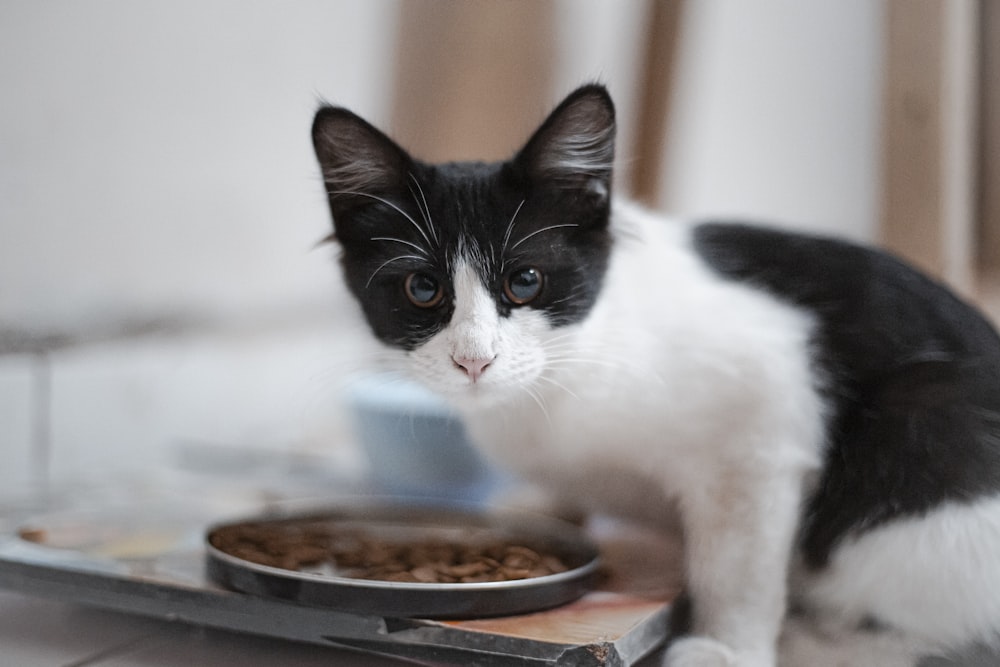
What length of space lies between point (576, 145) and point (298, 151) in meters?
1.23

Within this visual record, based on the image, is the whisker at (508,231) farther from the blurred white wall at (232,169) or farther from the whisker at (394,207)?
the blurred white wall at (232,169)

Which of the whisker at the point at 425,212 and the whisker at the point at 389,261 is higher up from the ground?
the whisker at the point at 425,212

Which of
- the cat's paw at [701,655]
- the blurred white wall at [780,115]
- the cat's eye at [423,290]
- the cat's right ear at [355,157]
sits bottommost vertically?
the cat's paw at [701,655]

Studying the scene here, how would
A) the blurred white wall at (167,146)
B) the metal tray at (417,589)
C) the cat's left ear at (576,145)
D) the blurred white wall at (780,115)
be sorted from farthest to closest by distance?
the blurred white wall at (780,115), the blurred white wall at (167,146), the cat's left ear at (576,145), the metal tray at (417,589)

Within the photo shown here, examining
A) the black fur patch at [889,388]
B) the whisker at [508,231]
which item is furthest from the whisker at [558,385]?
the black fur patch at [889,388]

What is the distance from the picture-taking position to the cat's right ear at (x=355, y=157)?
3.27 ft

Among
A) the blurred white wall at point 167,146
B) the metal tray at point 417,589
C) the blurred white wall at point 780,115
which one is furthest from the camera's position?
the blurred white wall at point 780,115

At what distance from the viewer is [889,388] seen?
105cm

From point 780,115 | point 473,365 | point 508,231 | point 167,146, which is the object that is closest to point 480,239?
point 508,231

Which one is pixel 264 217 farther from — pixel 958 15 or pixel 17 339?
pixel 958 15

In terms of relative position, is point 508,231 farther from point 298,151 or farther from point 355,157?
point 298,151

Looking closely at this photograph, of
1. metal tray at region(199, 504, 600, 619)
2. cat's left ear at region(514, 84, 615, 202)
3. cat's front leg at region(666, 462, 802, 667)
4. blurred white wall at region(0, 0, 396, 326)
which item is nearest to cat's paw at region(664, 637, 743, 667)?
cat's front leg at region(666, 462, 802, 667)

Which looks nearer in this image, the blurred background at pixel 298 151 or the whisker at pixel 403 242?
the whisker at pixel 403 242

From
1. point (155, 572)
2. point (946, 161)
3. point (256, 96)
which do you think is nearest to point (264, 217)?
point (256, 96)
